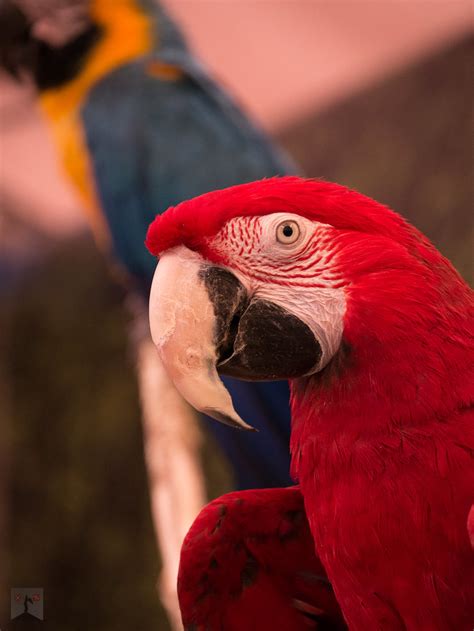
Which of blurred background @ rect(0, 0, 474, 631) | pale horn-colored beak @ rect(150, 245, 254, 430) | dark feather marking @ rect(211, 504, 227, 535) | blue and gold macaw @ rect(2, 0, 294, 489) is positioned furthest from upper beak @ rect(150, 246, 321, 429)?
blurred background @ rect(0, 0, 474, 631)

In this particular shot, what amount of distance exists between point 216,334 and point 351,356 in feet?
0.41

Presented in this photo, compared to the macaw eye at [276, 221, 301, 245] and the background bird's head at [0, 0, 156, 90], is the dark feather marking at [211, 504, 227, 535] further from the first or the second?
the background bird's head at [0, 0, 156, 90]

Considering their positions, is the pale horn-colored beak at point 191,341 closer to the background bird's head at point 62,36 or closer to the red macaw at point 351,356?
the red macaw at point 351,356

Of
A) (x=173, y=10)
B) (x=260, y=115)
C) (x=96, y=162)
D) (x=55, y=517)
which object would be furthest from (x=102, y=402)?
(x=173, y=10)

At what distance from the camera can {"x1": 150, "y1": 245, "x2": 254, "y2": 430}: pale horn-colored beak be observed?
58 centimetres

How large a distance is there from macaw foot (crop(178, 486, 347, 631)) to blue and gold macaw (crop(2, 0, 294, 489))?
0.40m

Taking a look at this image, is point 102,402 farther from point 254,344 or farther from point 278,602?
point 254,344

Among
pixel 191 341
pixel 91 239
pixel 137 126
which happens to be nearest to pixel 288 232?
pixel 191 341

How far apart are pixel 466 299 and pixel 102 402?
1.43 metres

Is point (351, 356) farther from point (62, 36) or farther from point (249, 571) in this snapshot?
point (62, 36)

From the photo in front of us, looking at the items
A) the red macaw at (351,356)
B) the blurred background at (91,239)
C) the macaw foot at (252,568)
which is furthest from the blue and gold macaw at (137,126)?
the red macaw at (351,356)

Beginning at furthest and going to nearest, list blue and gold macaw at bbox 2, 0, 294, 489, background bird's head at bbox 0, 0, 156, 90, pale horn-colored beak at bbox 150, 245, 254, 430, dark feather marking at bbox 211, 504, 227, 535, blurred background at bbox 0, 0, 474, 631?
blurred background at bbox 0, 0, 474, 631 → background bird's head at bbox 0, 0, 156, 90 → blue and gold macaw at bbox 2, 0, 294, 489 → dark feather marking at bbox 211, 504, 227, 535 → pale horn-colored beak at bbox 150, 245, 254, 430

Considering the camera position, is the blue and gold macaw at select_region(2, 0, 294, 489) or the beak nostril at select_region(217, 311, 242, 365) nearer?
the beak nostril at select_region(217, 311, 242, 365)

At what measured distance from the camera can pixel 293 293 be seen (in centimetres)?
62
